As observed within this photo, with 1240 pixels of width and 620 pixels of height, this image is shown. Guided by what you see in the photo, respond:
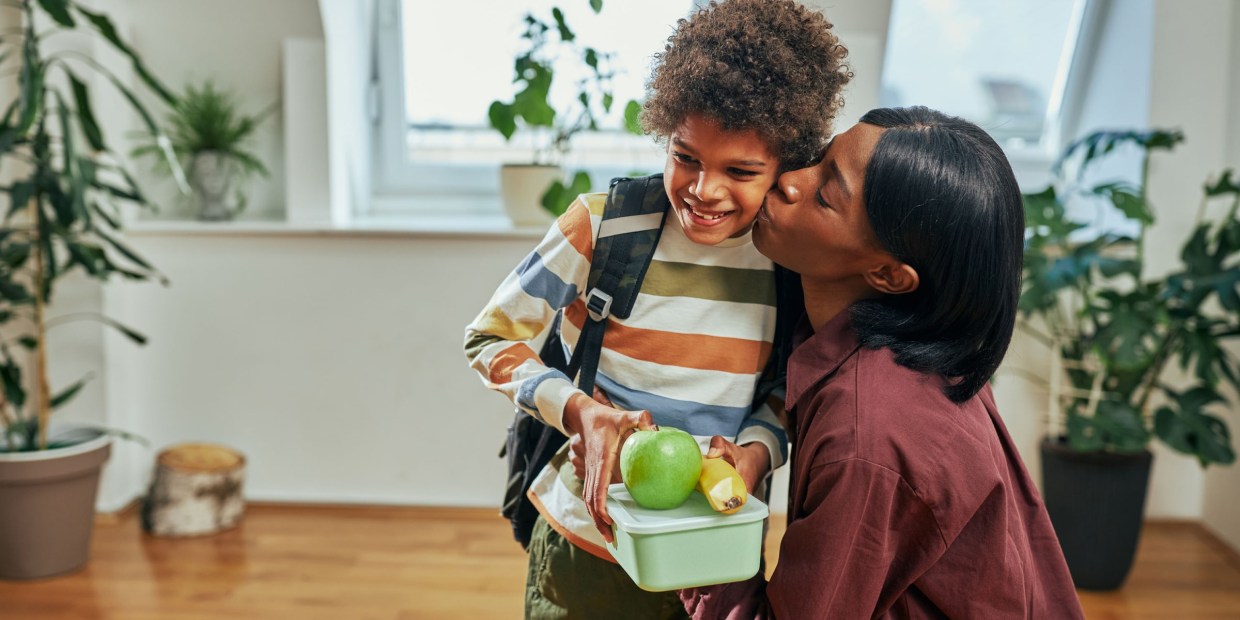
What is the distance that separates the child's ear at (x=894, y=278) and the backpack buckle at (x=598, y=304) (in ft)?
0.94

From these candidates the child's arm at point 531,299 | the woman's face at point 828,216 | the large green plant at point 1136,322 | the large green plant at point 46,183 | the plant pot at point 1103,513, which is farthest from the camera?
the plant pot at point 1103,513

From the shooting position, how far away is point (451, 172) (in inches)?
136

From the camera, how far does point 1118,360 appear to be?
250 cm

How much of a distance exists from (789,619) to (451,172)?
268cm

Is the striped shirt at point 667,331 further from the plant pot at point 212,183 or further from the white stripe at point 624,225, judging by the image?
the plant pot at point 212,183

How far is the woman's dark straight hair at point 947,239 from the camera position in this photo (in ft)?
3.27

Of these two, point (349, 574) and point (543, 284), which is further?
point (349, 574)

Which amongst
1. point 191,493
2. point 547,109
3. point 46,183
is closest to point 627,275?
point 547,109

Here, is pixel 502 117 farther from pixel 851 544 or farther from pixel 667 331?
pixel 851 544

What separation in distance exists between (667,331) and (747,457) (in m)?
→ 0.17

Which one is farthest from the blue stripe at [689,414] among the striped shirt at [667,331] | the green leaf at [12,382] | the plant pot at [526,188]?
the green leaf at [12,382]

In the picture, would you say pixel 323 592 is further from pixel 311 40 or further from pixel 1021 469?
pixel 1021 469

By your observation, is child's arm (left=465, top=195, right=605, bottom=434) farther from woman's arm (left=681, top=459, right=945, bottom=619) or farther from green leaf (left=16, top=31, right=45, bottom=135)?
green leaf (left=16, top=31, right=45, bottom=135)

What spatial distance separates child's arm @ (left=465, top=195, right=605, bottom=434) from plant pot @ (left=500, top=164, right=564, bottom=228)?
1.85 m
